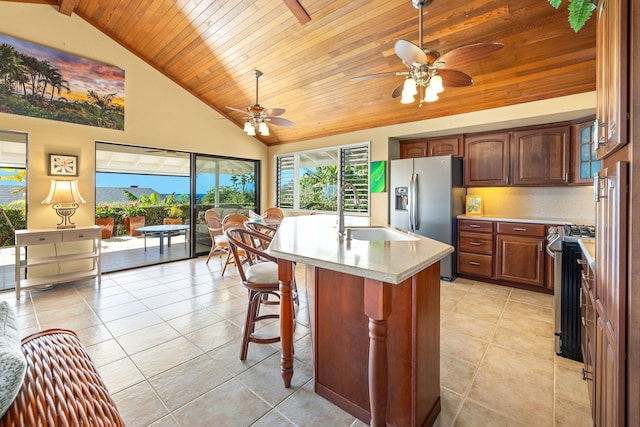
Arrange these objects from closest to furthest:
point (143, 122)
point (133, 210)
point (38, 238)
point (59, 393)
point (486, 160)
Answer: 1. point (59, 393)
2. point (38, 238)
3. point (486, 160)
4. point (143, 122)
5. point (133, 210)

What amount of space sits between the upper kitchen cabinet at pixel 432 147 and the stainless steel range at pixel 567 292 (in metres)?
2.36

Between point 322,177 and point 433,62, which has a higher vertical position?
point 433,62

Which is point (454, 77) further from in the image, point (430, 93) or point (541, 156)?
point (541, 156)

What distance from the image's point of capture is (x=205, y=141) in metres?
5.40

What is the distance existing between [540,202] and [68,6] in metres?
6.90

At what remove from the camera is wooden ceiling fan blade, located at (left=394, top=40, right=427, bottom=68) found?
199cm

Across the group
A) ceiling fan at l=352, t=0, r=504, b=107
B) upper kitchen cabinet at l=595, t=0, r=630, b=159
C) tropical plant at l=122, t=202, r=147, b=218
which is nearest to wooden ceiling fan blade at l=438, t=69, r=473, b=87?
ceiling fan at l=352, t=0, r=504, b=107

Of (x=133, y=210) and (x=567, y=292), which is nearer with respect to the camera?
(x=567, y=292)

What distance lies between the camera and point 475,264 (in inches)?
159

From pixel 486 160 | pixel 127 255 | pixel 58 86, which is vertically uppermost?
pixel 58 86

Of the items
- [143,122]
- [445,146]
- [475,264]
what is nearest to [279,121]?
[143,122]

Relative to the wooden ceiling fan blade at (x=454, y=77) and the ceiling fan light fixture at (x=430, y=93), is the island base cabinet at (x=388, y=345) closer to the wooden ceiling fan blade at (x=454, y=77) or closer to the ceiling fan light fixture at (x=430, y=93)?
the ceiling fan light fixture at (x=430, y=93)

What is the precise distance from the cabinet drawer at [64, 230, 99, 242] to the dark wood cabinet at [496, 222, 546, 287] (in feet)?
17.8

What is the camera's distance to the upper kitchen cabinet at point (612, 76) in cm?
87
